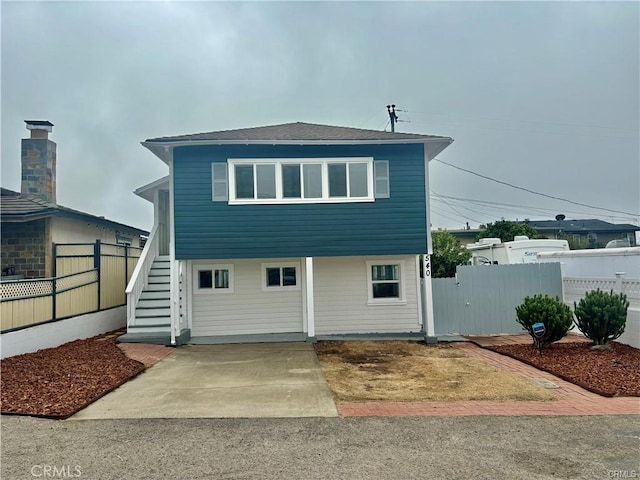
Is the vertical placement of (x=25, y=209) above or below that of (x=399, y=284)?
above

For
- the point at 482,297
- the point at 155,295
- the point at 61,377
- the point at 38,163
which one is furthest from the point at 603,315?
the point at 38,163

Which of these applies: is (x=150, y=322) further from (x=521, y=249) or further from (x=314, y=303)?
(x=521, y=249)

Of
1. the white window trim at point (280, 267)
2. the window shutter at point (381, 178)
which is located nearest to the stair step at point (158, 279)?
the white window trim at point (280, 267)

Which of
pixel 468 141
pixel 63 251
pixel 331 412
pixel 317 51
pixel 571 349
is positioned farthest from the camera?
pixel 468 141

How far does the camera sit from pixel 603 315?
26.7 feet

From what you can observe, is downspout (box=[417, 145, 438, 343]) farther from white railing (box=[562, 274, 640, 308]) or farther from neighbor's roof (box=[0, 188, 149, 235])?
neighbor's roof (box=[0, 188, 149, 235])

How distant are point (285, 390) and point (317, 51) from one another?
46.6 ft

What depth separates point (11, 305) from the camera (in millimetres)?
7777

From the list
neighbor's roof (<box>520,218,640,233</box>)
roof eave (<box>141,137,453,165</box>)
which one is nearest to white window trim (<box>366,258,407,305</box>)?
roof eave (<box>141,137,453,165</box>)

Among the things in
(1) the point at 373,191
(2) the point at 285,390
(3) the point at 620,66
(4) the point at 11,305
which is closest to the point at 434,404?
(2) the point at 285,390

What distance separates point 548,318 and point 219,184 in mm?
8006

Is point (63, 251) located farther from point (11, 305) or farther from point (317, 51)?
point (317, 51)

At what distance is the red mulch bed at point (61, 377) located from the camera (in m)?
5.36

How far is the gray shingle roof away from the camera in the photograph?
10.2m
